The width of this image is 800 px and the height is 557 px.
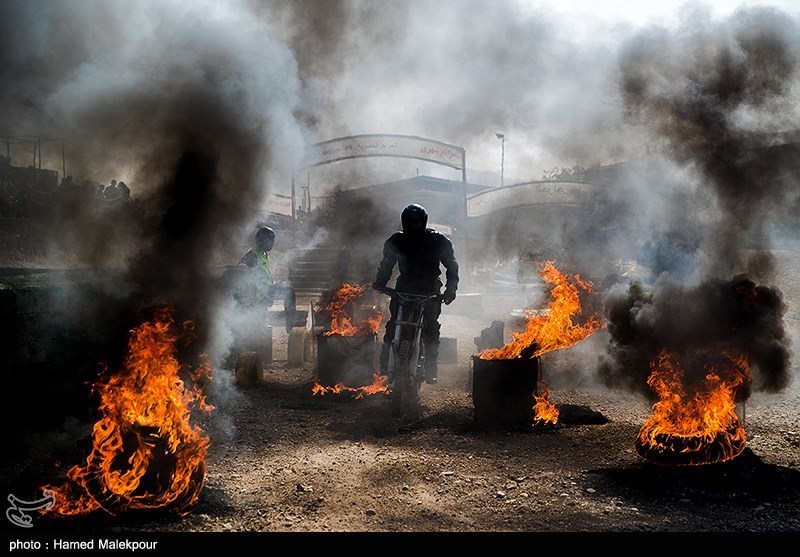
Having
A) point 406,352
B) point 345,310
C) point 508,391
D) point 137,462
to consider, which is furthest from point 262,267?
point 137,462

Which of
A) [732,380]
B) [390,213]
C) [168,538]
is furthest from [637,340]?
[390,213]

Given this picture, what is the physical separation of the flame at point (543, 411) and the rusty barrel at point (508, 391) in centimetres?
10

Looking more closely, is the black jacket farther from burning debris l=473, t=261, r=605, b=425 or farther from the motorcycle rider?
burning debris l=473, t=261, r=605, b=425

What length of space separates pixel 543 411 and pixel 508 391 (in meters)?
0.56

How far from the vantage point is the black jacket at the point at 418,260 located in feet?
23.5

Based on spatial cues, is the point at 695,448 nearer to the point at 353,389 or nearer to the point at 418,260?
the point at 418,260

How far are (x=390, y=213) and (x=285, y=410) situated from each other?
1617 centimetres

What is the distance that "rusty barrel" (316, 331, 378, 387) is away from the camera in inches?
303

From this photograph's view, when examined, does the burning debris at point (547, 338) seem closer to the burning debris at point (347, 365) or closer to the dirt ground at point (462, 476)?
the dirt ground at point (462, 476)

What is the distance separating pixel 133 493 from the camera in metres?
3.85

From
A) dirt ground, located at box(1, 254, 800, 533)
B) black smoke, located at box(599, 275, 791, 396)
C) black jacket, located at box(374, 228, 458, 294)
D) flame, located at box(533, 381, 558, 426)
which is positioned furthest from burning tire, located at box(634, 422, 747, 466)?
black jacket, located at box(374, 228, 458, 294)

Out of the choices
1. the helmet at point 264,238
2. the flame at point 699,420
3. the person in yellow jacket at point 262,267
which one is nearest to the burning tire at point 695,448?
the flame at point 699,420

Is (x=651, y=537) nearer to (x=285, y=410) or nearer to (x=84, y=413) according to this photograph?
(x=285, y=410)

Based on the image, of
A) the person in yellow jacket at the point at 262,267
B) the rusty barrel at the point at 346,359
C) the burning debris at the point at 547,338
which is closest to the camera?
the burning debris at the point at 547,338
